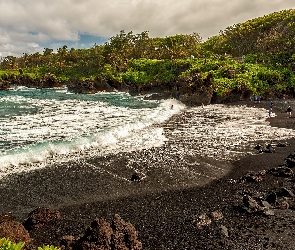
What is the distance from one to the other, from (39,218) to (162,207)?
5.52 metres

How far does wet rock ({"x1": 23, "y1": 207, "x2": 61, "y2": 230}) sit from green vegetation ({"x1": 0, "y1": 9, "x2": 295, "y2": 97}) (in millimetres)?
44192

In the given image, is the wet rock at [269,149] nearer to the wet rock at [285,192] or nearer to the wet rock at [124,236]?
the wet rock at [285,192]

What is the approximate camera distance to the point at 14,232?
10.0m

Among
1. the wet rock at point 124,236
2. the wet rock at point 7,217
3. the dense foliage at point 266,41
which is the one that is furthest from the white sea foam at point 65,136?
the dense foliage at point 266,41

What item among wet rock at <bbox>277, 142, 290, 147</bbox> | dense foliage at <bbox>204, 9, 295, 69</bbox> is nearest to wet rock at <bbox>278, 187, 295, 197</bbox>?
wet rock at <bbox>277, 142, 290, 147</bbox>

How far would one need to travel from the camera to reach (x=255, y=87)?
53250 millimetres

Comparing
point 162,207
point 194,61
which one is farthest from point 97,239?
point 194,61

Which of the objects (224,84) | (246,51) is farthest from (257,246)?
(246,51)

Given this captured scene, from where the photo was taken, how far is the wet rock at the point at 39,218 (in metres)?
11.5

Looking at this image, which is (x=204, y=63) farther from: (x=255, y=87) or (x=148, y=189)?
(x=148, y=189)

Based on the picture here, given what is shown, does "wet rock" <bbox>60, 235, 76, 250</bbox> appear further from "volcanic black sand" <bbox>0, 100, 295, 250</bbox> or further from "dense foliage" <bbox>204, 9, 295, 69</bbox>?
"dense foliage" <bbox>204, 9, 295, 69</bbox>

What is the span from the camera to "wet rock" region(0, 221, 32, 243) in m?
9.74

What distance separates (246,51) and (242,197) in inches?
3308

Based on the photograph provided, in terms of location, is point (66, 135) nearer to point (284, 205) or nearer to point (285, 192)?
point (285, 192)
